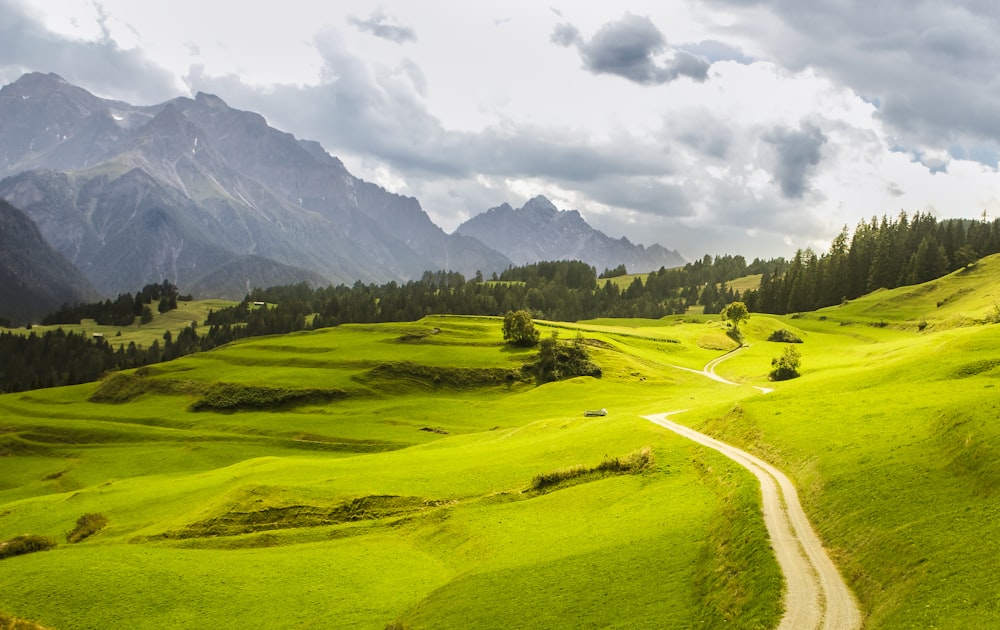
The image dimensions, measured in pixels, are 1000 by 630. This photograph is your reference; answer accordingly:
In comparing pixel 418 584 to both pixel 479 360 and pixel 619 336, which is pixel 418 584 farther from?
pixel 619 336

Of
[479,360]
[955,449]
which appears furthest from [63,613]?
[479,360]

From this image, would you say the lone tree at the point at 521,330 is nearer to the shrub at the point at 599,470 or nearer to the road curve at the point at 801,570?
the shrub at the point at 599,470

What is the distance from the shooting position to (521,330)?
144m

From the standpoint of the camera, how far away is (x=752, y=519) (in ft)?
92.0

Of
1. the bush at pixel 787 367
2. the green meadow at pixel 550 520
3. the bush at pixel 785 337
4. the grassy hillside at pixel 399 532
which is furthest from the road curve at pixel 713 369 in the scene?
the green meadow at pixel 550 520

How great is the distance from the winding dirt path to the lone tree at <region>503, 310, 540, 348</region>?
108m

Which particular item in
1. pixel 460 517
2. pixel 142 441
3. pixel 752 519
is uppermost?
pixel 752 519

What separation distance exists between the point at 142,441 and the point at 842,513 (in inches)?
3896

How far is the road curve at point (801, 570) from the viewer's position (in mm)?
20250

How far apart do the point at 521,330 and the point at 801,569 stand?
121 meters

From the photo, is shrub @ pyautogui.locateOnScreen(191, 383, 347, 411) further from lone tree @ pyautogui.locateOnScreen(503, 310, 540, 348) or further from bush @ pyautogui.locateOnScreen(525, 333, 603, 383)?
lone tree @ pyautogui.locateOnScreen(503, 310, 540, 348)

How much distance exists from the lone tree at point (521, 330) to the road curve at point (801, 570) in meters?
109

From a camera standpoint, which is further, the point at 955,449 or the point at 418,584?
the point at 418,584

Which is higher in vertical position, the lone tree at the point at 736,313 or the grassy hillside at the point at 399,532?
the lone tree at the point at 736,313
